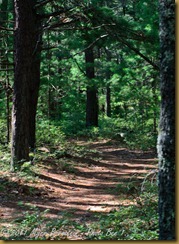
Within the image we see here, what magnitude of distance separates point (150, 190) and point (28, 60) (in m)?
5.24

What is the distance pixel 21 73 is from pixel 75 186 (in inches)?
135

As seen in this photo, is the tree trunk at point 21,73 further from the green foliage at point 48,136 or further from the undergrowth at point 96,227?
the green foliage at point 48,136

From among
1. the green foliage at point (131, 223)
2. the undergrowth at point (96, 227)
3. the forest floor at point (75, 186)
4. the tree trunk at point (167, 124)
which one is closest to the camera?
the tree trunk at point (167, 124)

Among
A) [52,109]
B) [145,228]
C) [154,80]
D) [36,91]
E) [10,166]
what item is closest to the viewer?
[145,228]

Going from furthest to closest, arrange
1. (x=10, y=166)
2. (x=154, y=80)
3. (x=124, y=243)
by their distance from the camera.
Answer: (x=154, y=80) → (x=10, y=166) → (x=124, y=243)

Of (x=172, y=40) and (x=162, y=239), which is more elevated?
(x=172, y=40)

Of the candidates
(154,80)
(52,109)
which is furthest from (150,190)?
(52,109)

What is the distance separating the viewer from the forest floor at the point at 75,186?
7511mm

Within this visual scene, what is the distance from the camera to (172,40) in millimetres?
4168

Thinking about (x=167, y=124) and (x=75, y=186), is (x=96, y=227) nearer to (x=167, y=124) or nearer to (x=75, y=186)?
(x=167, y=124)

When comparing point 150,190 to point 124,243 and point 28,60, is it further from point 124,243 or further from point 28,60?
point 28,60

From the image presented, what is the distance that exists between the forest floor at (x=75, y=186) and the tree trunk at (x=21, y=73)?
0.91 meters

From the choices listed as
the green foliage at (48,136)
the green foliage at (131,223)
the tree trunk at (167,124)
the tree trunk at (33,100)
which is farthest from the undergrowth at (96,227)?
the green foliage at (48,136)

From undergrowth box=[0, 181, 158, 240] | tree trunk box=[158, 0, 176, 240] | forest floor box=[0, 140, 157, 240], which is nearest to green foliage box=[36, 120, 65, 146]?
forest floor box=[0, 140, 157, 240]
